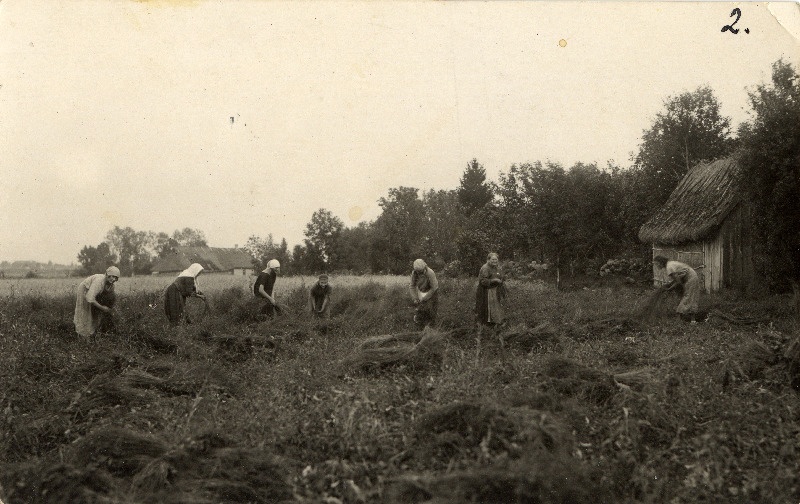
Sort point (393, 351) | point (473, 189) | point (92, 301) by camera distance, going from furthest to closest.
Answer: point (473, 189) < point (92, 301) < point (393, 351)

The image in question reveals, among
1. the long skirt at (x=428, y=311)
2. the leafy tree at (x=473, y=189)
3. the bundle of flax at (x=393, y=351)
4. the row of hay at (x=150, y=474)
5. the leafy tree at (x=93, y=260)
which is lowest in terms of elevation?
the row of hay at (x=150, y=474)

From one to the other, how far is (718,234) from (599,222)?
6.01 m

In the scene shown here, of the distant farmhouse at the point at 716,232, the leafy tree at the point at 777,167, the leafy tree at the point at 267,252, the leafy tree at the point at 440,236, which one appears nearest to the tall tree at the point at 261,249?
the leafy tree at the point at 267,252

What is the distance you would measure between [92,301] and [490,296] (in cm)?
579

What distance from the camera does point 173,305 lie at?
334 inches

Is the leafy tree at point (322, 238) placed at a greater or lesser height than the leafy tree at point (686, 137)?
lesser

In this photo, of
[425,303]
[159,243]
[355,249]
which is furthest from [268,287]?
[159,243]

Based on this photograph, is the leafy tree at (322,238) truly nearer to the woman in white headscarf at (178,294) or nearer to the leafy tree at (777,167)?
the woman in white headscarf at (178,294)

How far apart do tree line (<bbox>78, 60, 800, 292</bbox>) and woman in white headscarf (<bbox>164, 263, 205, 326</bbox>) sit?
34.7 ft

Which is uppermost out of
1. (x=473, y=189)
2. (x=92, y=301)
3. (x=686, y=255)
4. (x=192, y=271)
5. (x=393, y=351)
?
(x=473, y=189)

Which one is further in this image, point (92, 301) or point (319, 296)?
point (319, 296)

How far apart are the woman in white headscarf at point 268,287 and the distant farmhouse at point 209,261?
69.3 feet

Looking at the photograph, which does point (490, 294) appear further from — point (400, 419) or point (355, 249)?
point (355, 249)

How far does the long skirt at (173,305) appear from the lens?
8445 mm
